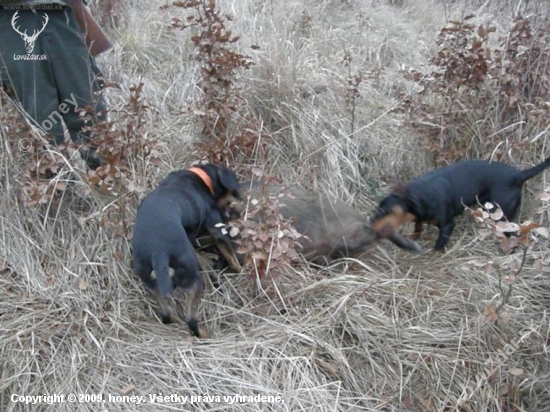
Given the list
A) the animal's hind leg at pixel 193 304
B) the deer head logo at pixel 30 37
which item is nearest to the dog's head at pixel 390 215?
the animal's hind leg at pixel 193 304

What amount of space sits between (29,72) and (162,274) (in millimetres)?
1733

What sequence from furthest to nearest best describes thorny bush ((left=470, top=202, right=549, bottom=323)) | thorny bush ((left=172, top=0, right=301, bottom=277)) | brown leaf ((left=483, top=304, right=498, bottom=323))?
thorny bush ((left=172, top=0, right=301, bottom=277)) → brown leaf ((left=483, top=304, right=498, bottom=323)) → thorny bush ((left=470, top=202, right=549, bottom=323))

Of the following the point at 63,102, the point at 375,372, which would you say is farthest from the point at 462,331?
the point at 63,102

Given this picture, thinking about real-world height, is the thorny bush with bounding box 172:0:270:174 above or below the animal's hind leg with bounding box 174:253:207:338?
above

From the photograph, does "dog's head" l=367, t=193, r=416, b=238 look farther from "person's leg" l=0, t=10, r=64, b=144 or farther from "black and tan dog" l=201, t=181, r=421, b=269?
→ "person's leg" l=0, t=10, r=64, b=144

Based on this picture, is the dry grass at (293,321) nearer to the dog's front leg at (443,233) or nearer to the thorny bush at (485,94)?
the dog's front leg at (443,233)

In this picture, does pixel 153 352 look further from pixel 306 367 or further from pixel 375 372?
pixel 375 372

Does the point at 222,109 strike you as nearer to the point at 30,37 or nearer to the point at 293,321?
the point at 30,37

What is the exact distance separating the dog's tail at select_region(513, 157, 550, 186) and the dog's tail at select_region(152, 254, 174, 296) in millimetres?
2345

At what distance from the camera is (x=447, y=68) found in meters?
4.51

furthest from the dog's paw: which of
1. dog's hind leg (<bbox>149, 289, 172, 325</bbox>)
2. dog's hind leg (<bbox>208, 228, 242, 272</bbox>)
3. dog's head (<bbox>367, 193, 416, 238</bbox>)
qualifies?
dog's head (<bbox>367, 193, 416, 238</bbox>)

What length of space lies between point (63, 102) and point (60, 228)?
846mm

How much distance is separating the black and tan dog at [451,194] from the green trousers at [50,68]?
198 centimetres

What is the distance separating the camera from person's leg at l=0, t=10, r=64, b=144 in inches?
→ 151
